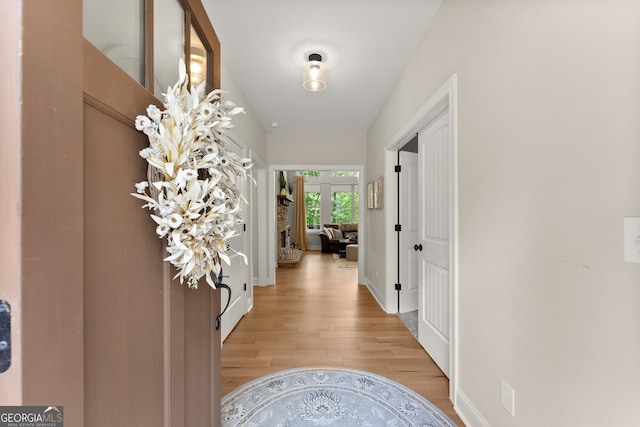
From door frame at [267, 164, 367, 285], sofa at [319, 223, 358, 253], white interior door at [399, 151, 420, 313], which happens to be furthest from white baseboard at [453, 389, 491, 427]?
sofa at [319, 223, 358, 253]

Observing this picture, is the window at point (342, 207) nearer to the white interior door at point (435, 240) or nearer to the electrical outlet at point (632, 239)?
the white interior door at point (435, 240)

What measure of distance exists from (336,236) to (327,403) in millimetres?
7020

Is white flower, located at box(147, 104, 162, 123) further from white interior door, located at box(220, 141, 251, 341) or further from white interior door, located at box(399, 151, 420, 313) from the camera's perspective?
white interior door, located at box(399, 151, 420, 313)

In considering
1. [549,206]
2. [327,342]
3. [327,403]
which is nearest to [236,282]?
[327,342]

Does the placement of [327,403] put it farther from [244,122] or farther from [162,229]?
[244,122]

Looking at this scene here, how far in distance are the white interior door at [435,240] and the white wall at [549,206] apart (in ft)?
1.43

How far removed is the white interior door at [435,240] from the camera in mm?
2057

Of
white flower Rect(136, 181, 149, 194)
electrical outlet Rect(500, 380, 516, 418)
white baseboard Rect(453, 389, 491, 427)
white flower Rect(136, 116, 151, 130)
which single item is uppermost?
white flower Rect(136, 116, 151, 130)

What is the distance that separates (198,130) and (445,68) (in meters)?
1.69

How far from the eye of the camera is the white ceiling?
6.00 feet

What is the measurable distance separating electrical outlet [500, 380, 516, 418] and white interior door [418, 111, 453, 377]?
0.73 m

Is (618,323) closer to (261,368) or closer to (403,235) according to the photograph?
(261,368)

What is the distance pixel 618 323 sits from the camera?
32.2 inches

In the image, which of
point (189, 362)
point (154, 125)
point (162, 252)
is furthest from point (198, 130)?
point (189, 362)
